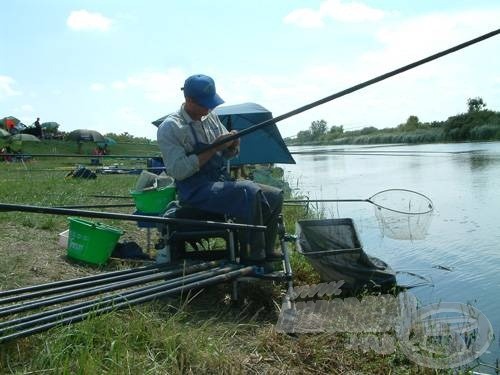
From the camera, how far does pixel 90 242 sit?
4641 millimetres

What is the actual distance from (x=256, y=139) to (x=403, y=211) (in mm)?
4610

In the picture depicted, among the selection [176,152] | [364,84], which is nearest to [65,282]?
[176,152]

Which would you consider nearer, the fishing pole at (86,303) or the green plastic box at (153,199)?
the fishing pole at (86,303)

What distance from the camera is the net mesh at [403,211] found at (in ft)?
18.7

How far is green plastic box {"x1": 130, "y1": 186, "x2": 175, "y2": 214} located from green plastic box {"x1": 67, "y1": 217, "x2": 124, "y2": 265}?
41 centimetres

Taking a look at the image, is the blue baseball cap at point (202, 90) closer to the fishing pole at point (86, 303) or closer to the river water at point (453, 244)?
the fishing pole at point (86, 303)

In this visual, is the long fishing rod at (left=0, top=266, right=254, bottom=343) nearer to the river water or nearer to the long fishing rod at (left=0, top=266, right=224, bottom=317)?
the long fishing rod at (left=0, top=266, right=224, bottom=317)

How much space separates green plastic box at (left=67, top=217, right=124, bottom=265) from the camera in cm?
464

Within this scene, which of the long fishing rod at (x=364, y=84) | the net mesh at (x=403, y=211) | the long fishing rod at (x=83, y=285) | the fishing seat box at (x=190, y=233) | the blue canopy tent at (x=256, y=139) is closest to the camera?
the long fishing rod at (x=83, y=285)

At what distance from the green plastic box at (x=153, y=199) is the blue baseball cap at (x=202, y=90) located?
139cm

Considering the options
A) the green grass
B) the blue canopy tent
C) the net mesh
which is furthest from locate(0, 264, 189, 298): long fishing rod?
the blue canopy tent

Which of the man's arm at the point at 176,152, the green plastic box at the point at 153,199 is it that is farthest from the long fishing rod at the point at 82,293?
the green plastic box at the point at 153,199

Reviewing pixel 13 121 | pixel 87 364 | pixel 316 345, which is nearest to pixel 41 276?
pixel 87 364


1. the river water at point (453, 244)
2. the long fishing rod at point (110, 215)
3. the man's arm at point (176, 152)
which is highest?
the man's arm at point (176, 152)
